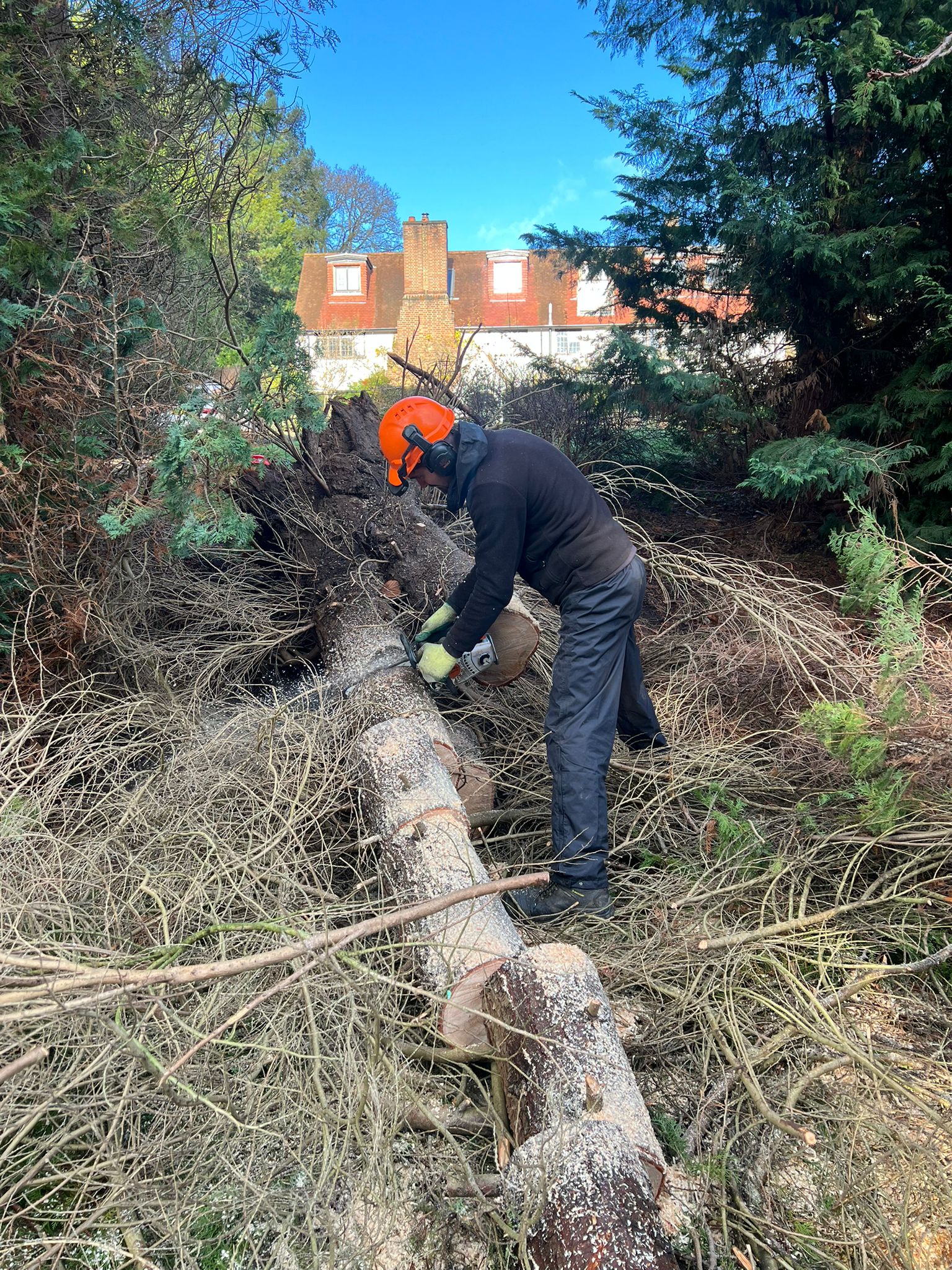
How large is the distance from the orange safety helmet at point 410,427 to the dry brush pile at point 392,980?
1202 millimetres

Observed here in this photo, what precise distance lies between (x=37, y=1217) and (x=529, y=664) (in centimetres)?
309

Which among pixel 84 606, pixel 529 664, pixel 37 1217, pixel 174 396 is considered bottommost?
pixel 37 1217

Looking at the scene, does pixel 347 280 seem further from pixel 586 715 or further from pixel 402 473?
pixel 586 715

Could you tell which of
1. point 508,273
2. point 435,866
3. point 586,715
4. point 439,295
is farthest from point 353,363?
point 435,866

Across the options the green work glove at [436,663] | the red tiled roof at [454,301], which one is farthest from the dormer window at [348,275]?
the green work glove at [436,663]

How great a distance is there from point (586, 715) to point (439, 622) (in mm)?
857

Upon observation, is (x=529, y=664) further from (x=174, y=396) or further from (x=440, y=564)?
(x=174, y=396)

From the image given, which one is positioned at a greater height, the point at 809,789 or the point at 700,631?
the point at 700,631

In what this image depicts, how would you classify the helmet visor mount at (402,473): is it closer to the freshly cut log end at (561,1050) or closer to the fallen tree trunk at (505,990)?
the fallen tree trunk at (505,990)

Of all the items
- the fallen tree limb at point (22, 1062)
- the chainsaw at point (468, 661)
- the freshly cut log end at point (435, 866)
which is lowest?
the freshly cut log end at point (435, 866)

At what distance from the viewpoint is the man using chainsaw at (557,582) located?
3342 mm

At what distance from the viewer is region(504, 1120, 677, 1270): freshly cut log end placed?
6.02 feet

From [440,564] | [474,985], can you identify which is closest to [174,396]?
[440,564]

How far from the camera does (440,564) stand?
15.1 ft
